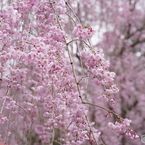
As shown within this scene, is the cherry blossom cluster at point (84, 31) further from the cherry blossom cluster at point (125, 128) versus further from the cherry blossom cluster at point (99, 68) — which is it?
the cherry blossom cluster at point (125, 128)

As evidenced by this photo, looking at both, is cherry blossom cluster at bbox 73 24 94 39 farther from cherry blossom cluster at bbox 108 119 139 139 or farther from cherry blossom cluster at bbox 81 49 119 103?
cherry blossom cluster at bbox 108 119 139 139

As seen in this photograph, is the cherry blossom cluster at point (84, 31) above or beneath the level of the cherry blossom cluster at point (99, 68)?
above

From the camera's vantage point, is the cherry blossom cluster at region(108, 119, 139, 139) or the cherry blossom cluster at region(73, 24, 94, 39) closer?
the cherry blossom cluster at region(108, 119, 139, 139)

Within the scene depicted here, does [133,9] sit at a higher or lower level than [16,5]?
higher

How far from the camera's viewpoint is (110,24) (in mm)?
7645

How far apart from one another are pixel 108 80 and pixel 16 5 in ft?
3.67

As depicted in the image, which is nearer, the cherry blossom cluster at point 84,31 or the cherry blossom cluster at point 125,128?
the cherry blossom cluster at point 125,128

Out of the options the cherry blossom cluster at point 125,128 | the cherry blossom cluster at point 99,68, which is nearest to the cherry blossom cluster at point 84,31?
the cherry blossom cluster at point 99,68

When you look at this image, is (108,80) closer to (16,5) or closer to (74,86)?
(74,86)

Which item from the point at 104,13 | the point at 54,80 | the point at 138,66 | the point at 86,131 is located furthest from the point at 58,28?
the point at 138,66

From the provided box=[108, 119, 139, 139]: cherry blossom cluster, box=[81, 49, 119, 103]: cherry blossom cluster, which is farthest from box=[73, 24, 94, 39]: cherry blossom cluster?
box=[108, 119, 139, 139]: cherry blossom cluster

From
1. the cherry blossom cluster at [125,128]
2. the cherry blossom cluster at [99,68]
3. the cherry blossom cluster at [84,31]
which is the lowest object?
the cherry blossom cluster at [125,128]

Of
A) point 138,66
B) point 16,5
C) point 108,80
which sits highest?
point 138,66

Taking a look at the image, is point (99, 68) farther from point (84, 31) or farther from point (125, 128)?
point (125, 128)
